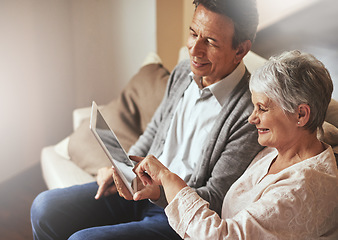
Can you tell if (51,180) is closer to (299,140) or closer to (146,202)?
(146,202)

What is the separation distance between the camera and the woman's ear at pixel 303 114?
93cm

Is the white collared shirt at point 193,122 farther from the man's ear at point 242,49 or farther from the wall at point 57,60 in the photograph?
the wall at point 57,60

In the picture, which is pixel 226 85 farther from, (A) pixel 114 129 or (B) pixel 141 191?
(A) pixel 114 129

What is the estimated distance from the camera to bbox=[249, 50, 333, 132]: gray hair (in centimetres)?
93

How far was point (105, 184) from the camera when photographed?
1.42 metres

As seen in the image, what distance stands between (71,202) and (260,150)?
671mm

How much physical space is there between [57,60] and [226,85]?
5.02 feet

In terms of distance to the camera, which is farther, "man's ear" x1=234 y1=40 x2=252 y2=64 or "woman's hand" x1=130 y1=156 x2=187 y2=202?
"man's ear" x1=234 y1=40 x2=252 y2=64

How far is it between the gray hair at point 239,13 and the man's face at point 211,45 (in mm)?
13

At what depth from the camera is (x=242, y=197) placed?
111 centimetres

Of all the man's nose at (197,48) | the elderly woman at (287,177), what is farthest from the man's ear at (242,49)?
the elderly woman at (287,177)

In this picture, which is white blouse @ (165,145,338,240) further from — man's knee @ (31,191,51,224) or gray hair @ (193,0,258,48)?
man's knee @ (31,191,51,224)

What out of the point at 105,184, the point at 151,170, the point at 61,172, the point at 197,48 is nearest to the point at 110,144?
the point at 151,170

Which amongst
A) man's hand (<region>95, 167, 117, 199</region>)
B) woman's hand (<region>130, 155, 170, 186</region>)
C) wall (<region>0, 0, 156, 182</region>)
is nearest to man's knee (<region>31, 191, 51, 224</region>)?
man's hand (<region>95, 167, 117, 199</region>)
